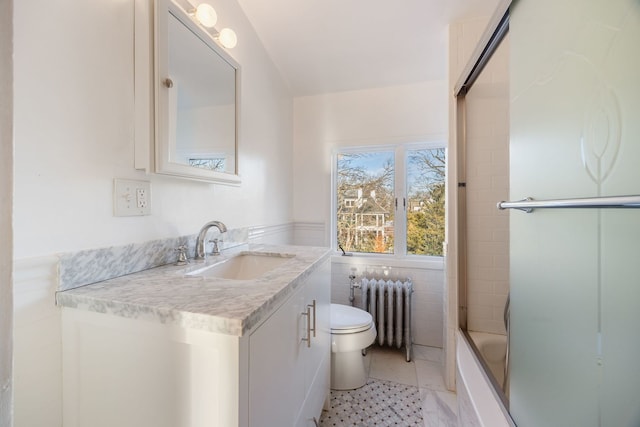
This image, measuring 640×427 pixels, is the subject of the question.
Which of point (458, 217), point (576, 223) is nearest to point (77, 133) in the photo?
point (576, 223)

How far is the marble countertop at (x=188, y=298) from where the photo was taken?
55cm

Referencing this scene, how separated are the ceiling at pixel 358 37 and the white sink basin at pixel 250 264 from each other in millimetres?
1471

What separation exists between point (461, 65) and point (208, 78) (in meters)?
1.47

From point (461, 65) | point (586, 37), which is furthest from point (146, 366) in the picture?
point (461, 65)

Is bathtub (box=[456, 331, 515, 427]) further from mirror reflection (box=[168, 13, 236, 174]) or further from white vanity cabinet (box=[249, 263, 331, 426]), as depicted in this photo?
mirror reflection (box=[168, 13, 236, 174])

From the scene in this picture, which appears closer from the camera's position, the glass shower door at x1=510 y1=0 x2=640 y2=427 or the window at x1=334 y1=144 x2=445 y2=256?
the glass shower door at x1=510 y1=0 x2=640 y2=427

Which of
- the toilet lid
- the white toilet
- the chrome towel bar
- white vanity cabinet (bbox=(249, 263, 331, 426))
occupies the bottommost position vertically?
the white toilet

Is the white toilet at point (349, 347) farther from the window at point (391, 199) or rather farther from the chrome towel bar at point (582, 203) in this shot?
the chrome towel bar at point (582, 203)

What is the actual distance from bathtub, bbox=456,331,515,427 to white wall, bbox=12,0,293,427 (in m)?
1.29

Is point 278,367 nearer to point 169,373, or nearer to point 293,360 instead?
point 293,360

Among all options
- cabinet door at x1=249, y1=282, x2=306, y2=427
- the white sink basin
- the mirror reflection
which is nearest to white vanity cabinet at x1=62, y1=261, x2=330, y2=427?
cabinet door at x1=249, y1=282, x2=306, y2=427

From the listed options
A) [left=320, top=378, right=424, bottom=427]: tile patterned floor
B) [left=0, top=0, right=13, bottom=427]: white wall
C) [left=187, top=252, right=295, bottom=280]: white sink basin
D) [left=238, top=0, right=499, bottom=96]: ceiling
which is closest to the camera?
[left=0, top=0, right=13, bottom=427]: white wall

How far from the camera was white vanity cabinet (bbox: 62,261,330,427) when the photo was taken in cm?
55

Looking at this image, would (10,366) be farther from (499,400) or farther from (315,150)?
(315,150)
